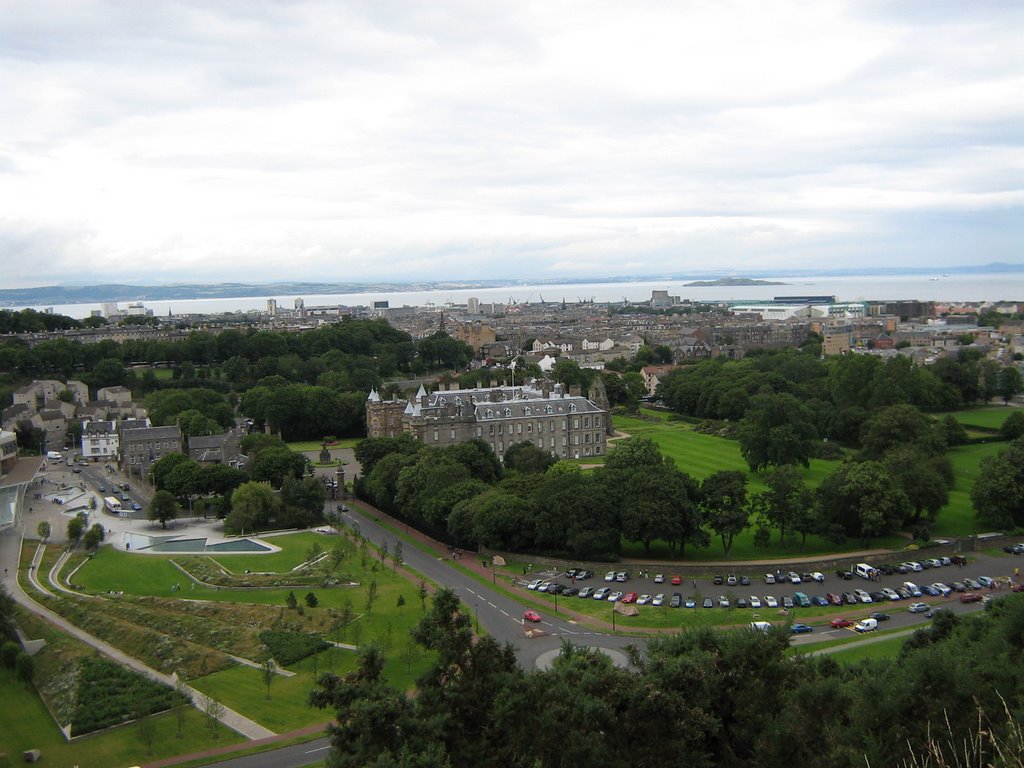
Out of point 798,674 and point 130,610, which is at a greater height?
point 798,674

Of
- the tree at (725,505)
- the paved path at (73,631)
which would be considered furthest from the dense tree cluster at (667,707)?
the tree at (725,505)

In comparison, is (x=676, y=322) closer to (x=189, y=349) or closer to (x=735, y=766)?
(x=189, y=349)

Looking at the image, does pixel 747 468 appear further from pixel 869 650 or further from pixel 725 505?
pixel 869 650

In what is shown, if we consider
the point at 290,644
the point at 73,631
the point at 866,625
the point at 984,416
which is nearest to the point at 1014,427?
the point at 984,416

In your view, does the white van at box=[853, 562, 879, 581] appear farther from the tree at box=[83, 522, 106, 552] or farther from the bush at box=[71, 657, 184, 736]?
the tree at box=[83, 522, 106, 552]

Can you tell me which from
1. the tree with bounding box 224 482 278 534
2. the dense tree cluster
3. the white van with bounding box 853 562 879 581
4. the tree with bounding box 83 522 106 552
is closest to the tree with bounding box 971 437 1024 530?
the white van with bounding box 853 562 879 581

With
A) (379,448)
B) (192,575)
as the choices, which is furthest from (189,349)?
(192,575)
